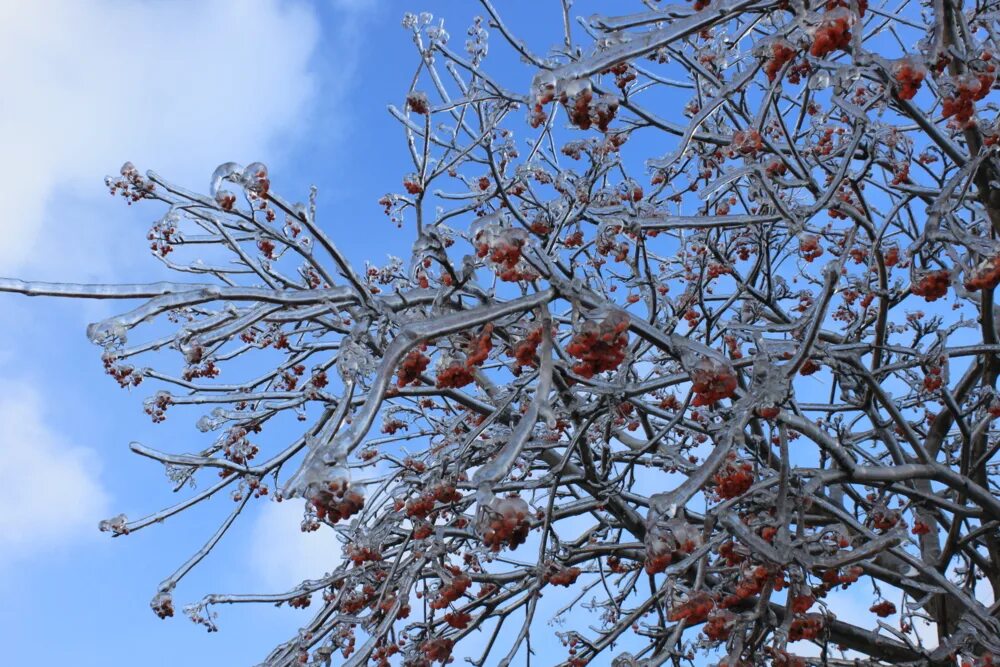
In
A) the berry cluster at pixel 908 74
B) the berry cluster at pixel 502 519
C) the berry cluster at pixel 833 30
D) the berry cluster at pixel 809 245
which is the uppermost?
the berry cluster at pixel 809 245

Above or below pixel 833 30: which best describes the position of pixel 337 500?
below

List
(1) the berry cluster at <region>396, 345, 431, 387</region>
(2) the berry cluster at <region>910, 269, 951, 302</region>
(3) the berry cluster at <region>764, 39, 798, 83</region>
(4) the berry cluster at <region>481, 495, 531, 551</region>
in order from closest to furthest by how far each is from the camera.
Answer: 1. (4) the berry cluster at <region>481, 495, 531, 551</region>
2. (1) the berry cluster at <region>396, 345, 431, 387</region>
3. (3) the berry cluster at <region>764, 39, 798, 83</region>
4. (2) the berry cluster at <region>910, 269, 951, 302</region>

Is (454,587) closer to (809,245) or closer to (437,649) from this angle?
(437,649)

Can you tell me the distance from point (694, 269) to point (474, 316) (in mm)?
5291

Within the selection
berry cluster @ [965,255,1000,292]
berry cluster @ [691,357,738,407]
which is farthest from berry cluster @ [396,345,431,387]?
berry cluster @ [965,255,1000,292]

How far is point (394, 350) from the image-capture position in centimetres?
272

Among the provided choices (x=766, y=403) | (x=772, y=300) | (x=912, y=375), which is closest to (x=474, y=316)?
(x=766, y=403)

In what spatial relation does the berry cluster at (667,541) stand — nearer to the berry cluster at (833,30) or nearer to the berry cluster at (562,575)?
the berry cluster at (833,30)

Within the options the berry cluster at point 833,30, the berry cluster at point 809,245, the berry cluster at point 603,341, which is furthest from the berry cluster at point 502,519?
the berry cluster at point 809,245

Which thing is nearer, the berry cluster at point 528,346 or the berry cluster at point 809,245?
the berry cluster at point 528,346

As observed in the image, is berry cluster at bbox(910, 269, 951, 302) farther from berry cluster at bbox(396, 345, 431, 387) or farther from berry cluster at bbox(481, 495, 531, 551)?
berry cluster at bbox(481, 495, 531, 551)

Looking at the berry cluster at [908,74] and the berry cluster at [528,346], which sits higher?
the berry cluster at [908,74]

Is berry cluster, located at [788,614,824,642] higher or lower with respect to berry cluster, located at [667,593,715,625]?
lower

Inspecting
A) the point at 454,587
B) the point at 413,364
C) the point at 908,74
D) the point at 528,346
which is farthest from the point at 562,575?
the point at 908,74
